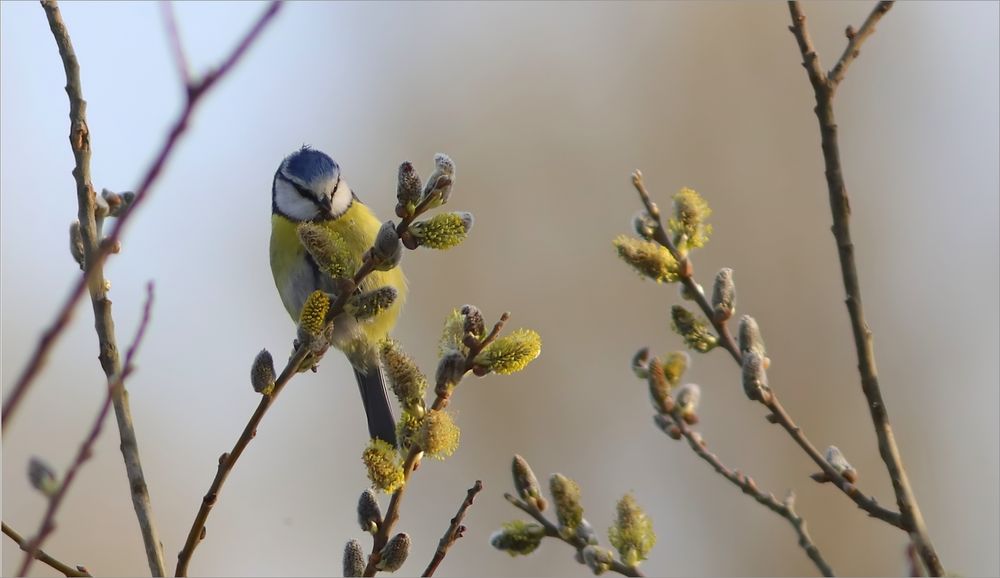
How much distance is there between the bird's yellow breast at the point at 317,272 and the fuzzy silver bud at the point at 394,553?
1.46 m

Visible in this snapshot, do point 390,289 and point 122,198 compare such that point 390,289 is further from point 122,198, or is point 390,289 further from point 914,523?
point 914,523

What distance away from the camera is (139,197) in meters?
0.66

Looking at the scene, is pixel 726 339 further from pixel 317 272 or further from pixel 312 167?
pixel 312 167

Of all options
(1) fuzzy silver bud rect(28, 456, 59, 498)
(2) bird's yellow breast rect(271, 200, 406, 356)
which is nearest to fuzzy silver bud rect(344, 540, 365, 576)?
(1) fuzzy silver bud rect(28, 456, 59, 498)

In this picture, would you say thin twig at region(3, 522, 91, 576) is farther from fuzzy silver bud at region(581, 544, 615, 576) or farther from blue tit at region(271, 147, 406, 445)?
blue tit at region(271, 147, 406, 445)

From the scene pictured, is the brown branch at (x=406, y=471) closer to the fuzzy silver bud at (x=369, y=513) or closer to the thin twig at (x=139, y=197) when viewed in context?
the fuzzy silver bud at (x=369, y=513)

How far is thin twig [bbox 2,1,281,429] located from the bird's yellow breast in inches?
80.3

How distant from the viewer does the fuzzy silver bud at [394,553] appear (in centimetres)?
131

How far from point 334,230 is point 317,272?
0.42 ft

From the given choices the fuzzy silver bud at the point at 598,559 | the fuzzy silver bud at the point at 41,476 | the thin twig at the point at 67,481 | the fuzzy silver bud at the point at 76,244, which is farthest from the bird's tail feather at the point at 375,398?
the thin twig at the point at 67,481

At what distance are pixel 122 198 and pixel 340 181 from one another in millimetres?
1559

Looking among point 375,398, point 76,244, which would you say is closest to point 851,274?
point 76,244

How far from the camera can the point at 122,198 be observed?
1.53 meters

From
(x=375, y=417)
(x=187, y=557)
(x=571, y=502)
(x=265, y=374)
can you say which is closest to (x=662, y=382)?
(x=571, y=502)
